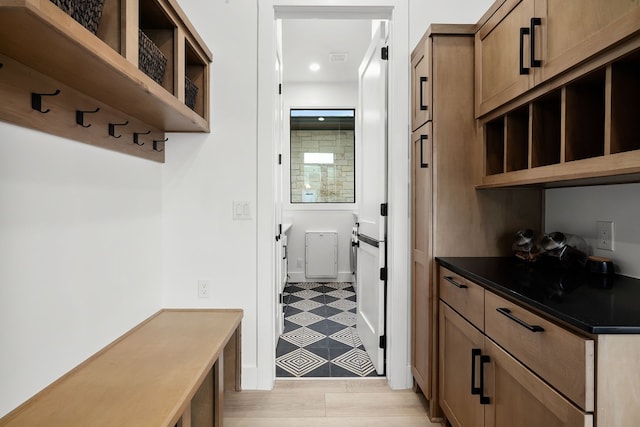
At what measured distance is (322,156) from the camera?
529 centimetres

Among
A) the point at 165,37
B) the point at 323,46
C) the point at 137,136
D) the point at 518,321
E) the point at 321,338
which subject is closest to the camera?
the point at 518,321

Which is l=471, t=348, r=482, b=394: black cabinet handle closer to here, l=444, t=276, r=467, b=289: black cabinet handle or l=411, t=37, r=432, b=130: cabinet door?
l=444, t=276, r=467, b=289: black cabinet handle

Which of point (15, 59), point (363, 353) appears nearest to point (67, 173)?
point (15, 59)

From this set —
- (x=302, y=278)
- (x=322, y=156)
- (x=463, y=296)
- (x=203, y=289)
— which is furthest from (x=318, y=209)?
(x=463, y=296)

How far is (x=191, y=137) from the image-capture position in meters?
2.25

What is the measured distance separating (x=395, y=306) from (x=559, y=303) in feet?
4.26

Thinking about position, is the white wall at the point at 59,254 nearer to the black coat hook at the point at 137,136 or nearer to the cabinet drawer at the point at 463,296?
the black coat hook at the point at 137,136

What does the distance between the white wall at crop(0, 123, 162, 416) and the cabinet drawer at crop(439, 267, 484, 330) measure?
1.50 meters

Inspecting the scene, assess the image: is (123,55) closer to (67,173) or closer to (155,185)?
(67,173)

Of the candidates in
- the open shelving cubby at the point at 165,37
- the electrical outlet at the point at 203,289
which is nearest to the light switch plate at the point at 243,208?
the electrical outlet at the point at 203,289

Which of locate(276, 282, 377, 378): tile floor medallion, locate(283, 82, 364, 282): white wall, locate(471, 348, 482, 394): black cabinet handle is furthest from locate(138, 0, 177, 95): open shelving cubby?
locate(283, 82, 364, 282): white wall

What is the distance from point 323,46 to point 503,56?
2.81m

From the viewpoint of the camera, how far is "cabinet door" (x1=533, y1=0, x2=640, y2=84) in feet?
3.40

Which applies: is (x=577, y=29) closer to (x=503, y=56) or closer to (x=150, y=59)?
(x=503, y=56)
